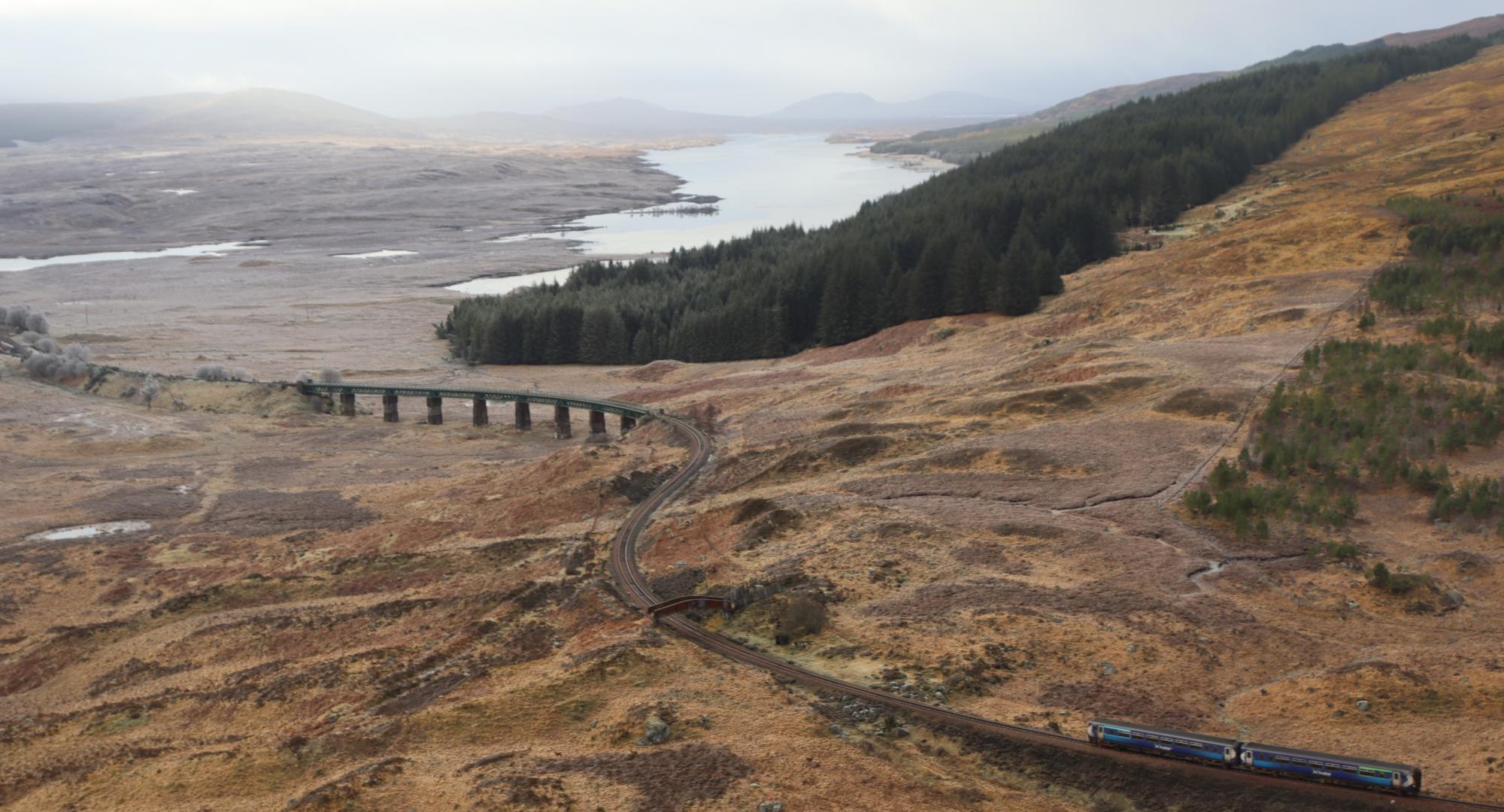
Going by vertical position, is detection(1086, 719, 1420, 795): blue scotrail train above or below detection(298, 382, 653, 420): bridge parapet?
above

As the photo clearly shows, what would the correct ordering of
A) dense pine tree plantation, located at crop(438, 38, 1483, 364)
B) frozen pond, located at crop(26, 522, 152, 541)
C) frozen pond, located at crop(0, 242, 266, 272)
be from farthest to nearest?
frozen pond, located at crop(0, 242, 266, 272)
dense pine tree plantation, located at crop(438, 38, 1483, 364)
frozen pond, located at crop(26, 522, 152, 541)

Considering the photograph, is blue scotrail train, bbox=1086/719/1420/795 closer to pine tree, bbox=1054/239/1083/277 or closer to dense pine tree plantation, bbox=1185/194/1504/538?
dense pine tree plantation, bbox=1185/194/1504/538

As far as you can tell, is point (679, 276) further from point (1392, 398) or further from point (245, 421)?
point (1392, 398)

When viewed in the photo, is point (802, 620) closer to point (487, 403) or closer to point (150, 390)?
point (487, 403)

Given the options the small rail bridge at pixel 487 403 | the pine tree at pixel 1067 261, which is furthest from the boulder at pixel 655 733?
the pine tree at pixel 1067 261

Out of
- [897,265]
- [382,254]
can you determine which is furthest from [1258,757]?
[382,254]

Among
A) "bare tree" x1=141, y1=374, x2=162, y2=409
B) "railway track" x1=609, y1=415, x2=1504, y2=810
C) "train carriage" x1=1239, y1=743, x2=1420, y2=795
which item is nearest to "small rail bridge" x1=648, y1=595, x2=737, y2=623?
"railway track" x1=609, y1=415, x2=1504, y2=810

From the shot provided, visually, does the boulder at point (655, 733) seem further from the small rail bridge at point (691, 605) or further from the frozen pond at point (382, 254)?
the frozen pond at point (382, 254)

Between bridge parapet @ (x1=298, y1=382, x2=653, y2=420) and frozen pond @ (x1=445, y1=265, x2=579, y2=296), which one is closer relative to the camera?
bridge parapet @ (x1=298, y1=382, x2=653, y2=420)
